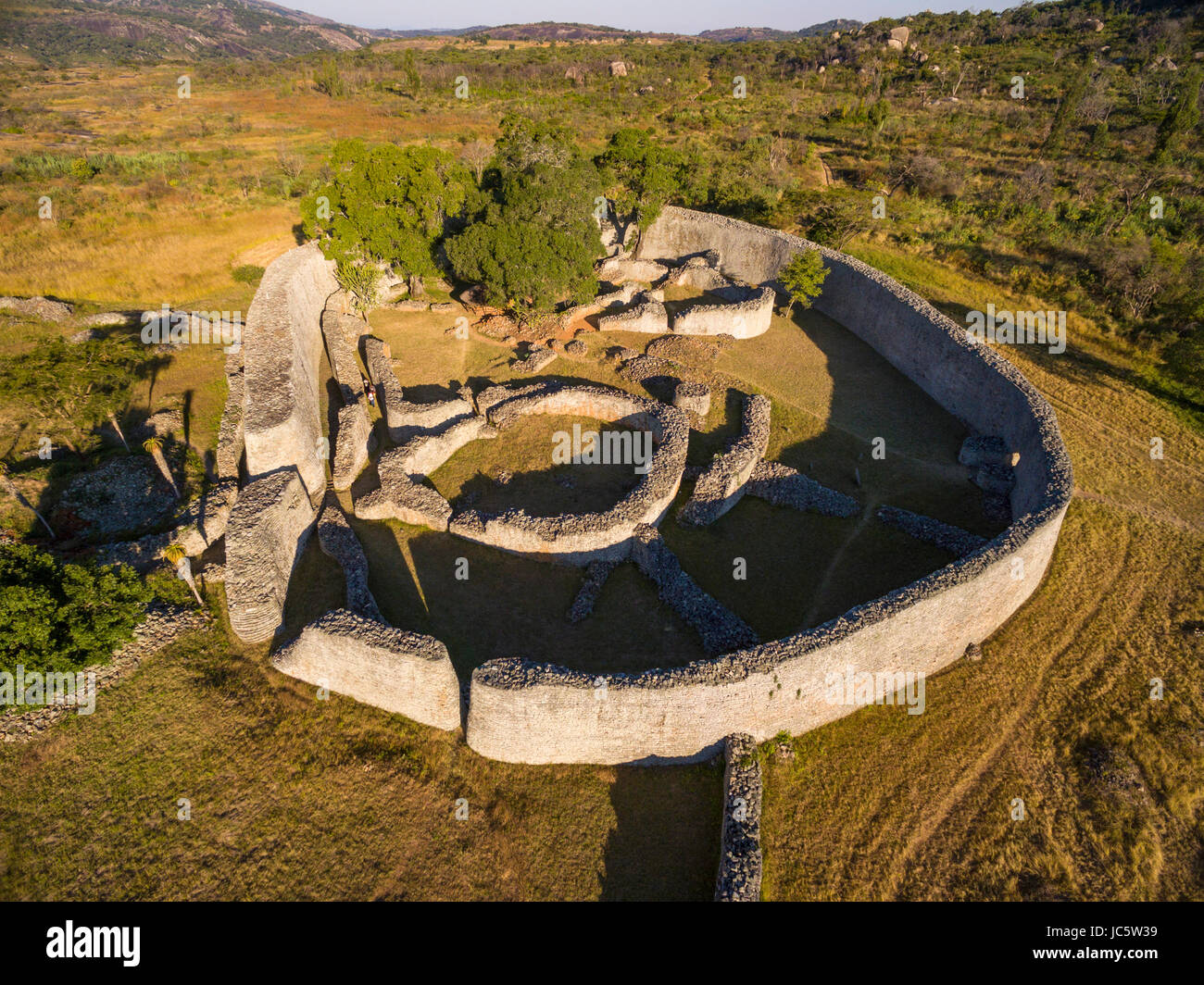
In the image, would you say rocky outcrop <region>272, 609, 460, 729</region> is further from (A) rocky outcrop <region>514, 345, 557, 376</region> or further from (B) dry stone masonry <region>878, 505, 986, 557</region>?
(A) rocky outcrop <region>514, 345, 557, 376</region>

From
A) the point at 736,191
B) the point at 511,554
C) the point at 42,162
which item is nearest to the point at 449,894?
the point at 511,554

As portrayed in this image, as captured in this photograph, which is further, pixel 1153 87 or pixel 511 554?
pixel 1153 87

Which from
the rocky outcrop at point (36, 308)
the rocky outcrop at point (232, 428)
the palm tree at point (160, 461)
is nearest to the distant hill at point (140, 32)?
the rocky outcrop at point (36, 308)

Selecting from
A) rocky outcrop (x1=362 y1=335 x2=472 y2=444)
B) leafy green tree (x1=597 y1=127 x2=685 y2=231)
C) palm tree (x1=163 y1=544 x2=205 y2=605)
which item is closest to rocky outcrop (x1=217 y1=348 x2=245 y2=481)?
palm tree (x1=163 y1=544 x2=205 y2=605)

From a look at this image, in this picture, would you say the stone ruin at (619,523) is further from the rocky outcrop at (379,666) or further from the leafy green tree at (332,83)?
the leafy green tree at (332,83)

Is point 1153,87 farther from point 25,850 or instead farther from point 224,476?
point 25,850

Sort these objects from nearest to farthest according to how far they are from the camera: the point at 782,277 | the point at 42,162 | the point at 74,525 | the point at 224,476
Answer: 1. the point at 74,525
2. the point at 224,476
3. the point at 782,277
4. the point at 42,162
